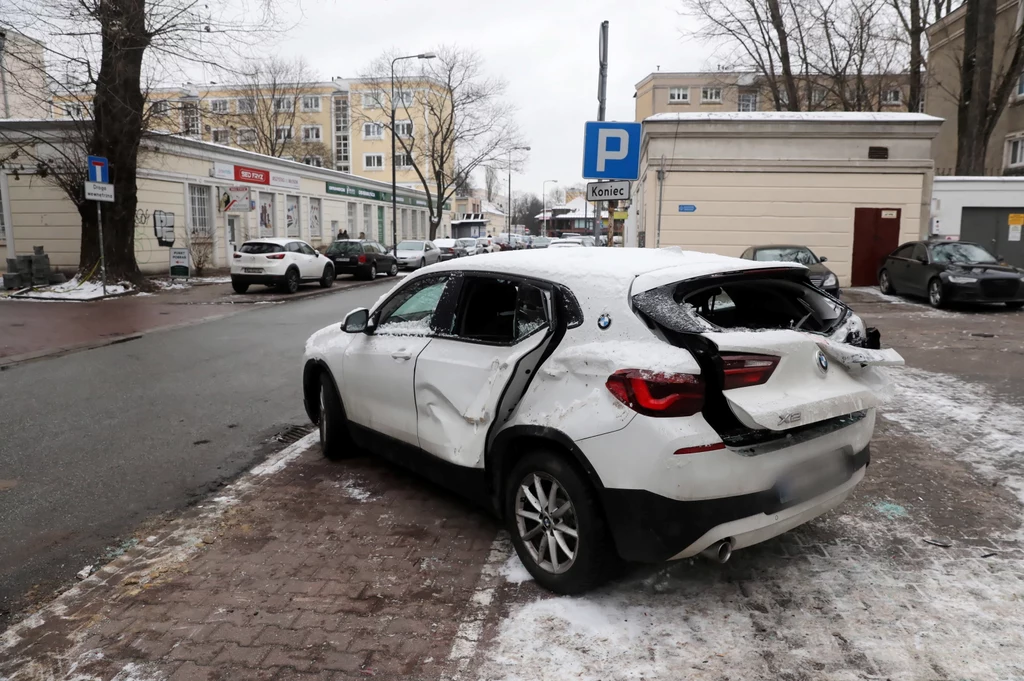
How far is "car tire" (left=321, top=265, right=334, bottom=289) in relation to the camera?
22578 mm

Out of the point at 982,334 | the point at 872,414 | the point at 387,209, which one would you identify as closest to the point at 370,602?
the point at 872,414

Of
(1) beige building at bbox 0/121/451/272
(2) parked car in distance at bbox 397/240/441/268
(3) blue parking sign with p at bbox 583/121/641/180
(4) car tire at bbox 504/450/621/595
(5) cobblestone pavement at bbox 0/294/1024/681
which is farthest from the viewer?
(2) parked car in distance at bbox 397/240/441/268

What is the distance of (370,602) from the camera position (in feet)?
11.2

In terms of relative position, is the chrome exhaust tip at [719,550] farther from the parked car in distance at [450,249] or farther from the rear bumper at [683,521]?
the parked car in distance at [450,249]

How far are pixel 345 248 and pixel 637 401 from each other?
23959mm

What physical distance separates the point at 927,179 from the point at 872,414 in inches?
797

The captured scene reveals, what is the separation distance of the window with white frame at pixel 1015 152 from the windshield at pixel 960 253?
18992 mm

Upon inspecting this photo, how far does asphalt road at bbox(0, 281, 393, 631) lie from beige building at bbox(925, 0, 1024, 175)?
29.9 m

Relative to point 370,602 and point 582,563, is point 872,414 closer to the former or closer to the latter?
point 582,563

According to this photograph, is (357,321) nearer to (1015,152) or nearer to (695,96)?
(1015,152)

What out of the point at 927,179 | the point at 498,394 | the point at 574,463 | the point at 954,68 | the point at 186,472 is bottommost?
the point at 186,472

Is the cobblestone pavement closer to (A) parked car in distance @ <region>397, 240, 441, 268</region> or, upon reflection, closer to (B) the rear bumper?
(B) the rear bumper

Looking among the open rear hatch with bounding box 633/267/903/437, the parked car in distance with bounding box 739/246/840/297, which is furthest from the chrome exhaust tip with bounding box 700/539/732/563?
the parked car in distance with bounding box 739/246/840/297

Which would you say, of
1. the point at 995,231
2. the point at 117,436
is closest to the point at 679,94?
the point at 995,231
